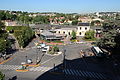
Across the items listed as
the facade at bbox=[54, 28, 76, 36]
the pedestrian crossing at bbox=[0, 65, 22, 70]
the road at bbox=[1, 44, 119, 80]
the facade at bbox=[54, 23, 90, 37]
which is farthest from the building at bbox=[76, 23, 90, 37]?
the pedestrian crossing at bbox=[0, 65, 22, 70]

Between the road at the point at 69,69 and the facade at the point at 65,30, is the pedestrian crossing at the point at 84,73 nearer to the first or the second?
the road at the point at 69,69

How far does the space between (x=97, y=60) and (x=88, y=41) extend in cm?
2564

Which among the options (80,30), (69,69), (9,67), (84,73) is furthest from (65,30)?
(84,73)

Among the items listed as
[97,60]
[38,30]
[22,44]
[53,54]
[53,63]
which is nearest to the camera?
[53,63]

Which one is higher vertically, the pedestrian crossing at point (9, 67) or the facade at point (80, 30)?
the facade at point (80, 30)

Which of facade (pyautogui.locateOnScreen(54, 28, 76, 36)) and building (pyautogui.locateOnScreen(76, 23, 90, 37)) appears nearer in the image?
building (pyautogui.locateOnScreen(76, 23, 90, 37))

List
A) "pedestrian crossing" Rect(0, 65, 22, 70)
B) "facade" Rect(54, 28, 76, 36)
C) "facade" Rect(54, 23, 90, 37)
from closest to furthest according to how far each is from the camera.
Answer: "pedestrian crossing" Rect(0, 65, 22, 70) → "facade" Rect(54, 23, 90, 37) → "facade" Rect(54, 28, 76, 36)

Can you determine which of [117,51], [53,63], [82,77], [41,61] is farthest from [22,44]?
[117,51]

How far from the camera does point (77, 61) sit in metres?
35.2

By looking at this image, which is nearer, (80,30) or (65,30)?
(80,30)

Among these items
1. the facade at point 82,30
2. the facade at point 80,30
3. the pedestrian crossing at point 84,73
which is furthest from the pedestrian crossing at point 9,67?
the facade at point 82,30

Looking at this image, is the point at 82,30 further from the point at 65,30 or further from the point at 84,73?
the point at 84,73

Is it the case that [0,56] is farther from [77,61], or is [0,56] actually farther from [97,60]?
[97,60]

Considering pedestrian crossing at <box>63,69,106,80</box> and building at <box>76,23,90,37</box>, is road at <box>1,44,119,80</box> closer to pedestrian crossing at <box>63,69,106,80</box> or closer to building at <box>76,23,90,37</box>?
pedestrian crossing at <box>63,69,106,80</box>
